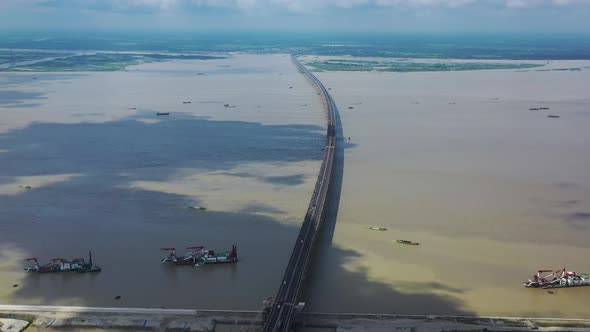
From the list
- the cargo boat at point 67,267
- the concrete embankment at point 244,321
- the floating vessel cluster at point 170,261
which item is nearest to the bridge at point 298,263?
the concrete embankment at point 244,321

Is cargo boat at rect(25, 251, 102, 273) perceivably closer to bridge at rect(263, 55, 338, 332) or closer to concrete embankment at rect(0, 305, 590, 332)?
concrete embankment at rect(0, 305, 590, 332)

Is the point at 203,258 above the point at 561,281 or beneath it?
beneath

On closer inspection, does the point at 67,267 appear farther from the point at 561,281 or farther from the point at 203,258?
the point at 561,281

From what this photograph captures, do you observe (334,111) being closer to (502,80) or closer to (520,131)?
(520,131)

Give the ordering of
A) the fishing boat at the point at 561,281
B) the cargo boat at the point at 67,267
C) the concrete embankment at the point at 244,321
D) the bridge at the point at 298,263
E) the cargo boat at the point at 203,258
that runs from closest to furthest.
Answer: the bridge at the point at 298,263
the concrete embankment at the point at 244,321
the fishing boat at the point at 561,281
the cargo boat at the point at 67,267
the cargo boat at the point at 203,258

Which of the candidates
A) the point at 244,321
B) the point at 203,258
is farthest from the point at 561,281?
the point at 203,258

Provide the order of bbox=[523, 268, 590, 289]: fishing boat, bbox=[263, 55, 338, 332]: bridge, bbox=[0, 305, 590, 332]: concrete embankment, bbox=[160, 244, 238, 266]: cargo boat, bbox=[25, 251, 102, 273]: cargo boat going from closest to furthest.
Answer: bbox=[263, 55, 338, 332]: bridge → bbox=[0, 305, 590, 332]: concrete embankment → bbox=[523, 268, 590, 289]: fishing boat → bbox=[25, 251, 102, 273]: cargo boat → bbox=[160, 244, 238, 266]: cargo boat

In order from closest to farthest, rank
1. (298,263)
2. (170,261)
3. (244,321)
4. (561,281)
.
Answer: (244,321), (561,281), (298,263), (170,261)

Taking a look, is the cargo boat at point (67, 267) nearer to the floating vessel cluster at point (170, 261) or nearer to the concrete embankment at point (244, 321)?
the floating vessel cluster at point (170, 261)

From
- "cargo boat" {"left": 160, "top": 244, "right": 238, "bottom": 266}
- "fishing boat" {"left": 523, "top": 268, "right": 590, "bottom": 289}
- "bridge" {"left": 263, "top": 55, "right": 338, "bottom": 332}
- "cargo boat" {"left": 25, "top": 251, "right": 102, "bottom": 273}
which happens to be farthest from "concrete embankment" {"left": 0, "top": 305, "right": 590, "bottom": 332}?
"cargo boat" {"left": 160, "top": 244, "right": 238, "bottom": 266}
